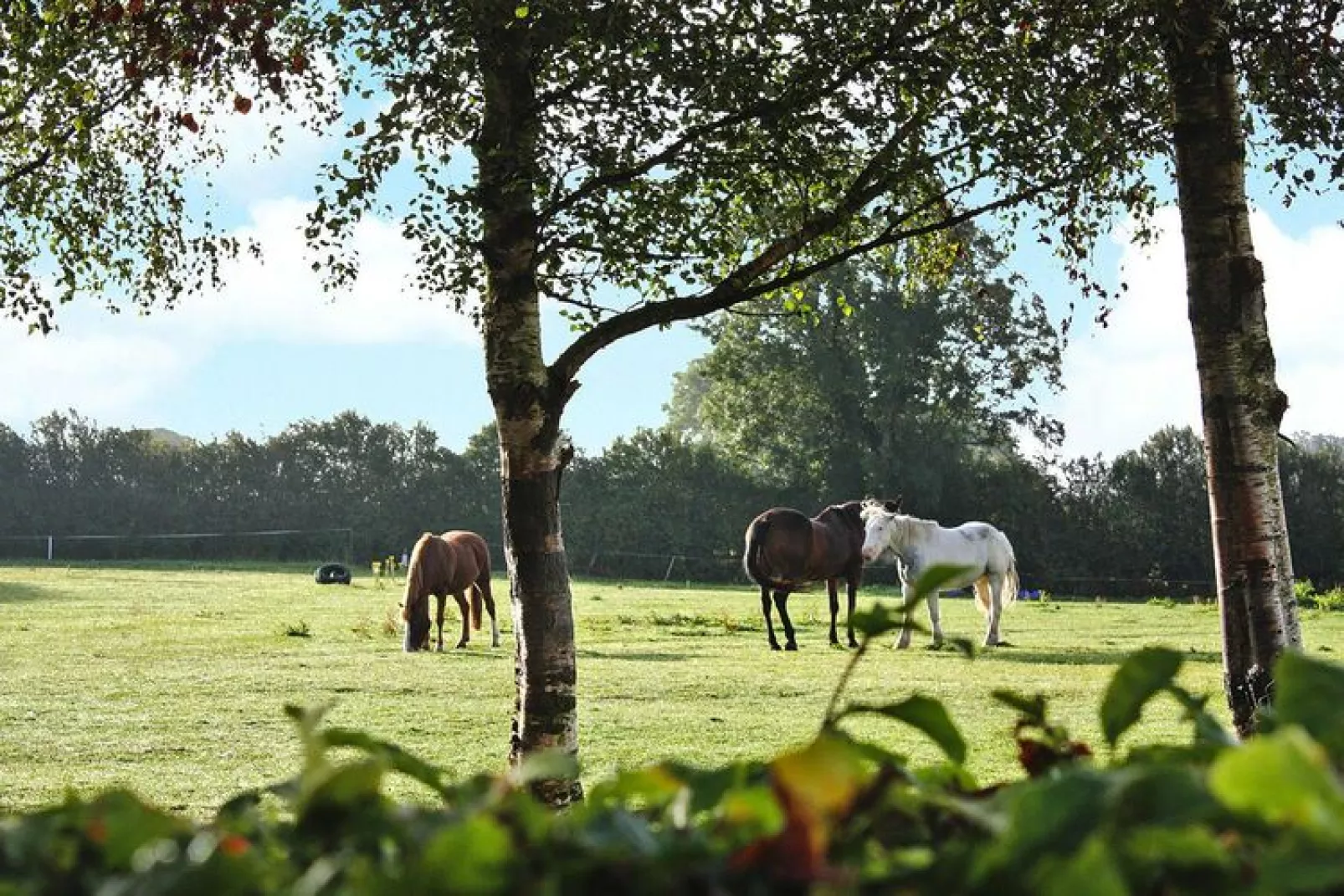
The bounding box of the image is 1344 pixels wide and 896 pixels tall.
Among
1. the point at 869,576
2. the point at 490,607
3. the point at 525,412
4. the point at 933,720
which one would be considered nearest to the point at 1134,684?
the point at 933,720

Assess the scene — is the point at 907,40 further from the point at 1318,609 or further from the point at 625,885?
the point at 1318,609

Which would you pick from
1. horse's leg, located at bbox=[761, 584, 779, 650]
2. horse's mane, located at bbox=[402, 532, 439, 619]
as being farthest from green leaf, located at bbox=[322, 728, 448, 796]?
horse's leg, located at bbox=[761, 584, 779, 650]

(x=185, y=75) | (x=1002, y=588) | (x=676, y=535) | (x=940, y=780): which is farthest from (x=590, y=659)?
(x=676, y=535)

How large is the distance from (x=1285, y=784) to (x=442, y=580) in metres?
17.5

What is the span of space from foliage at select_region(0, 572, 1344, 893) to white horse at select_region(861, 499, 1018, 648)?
17.2 metres

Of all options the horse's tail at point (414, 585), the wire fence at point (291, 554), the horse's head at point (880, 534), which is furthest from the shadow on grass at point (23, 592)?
the horse's head at point (880, 534)

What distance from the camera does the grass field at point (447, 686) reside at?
923 cm

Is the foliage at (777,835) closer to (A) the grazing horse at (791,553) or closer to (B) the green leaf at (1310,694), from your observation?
(B) the green leaf at (1310,694)

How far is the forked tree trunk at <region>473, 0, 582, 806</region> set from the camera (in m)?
6.93

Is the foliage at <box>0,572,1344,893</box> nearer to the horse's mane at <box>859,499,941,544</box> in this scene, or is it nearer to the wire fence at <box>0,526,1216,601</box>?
the horse's mane at <box>859,499,941,544</box>

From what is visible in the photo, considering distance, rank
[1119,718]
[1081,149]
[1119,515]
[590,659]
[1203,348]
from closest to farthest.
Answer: [1119,718]
[1203,348]
[1081,149]
[590,659]
[1119,515]

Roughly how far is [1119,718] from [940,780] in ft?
0.57

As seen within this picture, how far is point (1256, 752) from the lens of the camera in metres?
0.68

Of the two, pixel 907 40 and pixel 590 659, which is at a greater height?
pixel 907 40
